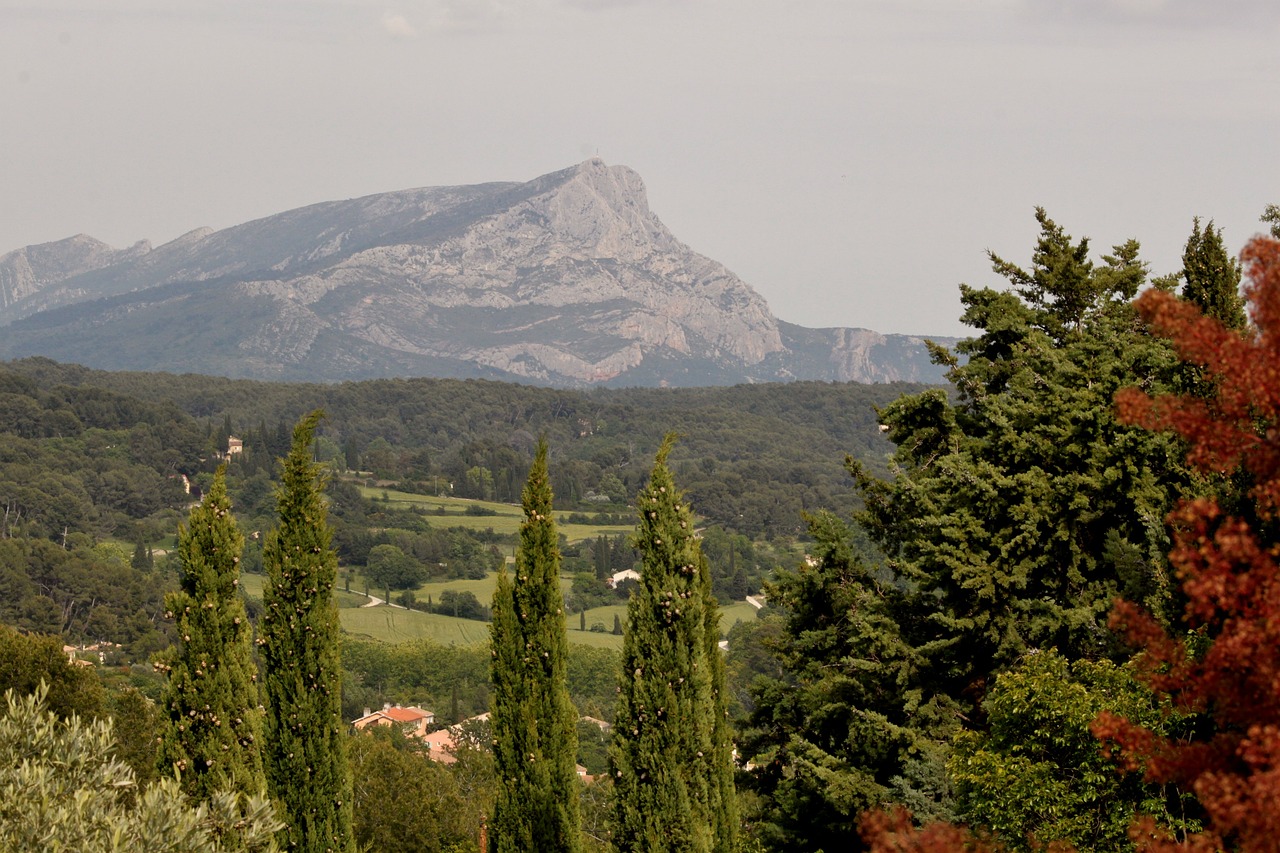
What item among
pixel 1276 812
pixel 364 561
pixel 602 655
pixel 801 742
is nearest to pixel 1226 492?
pixel 1276 812

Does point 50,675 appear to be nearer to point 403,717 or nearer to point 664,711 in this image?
point 664,711

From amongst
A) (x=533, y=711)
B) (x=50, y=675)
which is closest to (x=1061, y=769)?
(x=533, y=711)

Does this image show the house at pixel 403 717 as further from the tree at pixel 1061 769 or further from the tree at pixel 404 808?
the tree at pixel 1061 769

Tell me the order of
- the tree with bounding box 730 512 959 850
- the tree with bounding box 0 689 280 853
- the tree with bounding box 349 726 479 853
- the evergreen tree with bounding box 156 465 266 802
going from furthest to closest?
the tree with bounding box 349 726 479 853 < the tree with bounding box 730 512 959 850 < the evergreen tree with bounding box 156 465 266 802 < the tree with bounding box 0 689 280 853

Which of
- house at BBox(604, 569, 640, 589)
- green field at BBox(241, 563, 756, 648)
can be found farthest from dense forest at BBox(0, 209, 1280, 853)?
house at BBox(604, 569, 640, 589)

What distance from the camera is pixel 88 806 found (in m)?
11.3

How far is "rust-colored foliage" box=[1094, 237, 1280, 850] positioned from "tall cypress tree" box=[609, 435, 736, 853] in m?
7.72

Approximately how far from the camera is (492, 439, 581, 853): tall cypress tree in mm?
14766

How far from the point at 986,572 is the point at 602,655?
79.3m

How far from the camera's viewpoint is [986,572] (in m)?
21.2

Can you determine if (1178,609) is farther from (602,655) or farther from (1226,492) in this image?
(602,655)

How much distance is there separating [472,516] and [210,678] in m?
156

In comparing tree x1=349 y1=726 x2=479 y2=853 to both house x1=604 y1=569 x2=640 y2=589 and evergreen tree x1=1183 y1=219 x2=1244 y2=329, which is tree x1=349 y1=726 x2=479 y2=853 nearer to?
evergreen tree x1=1183 y1=219 x2=1244 y2=329

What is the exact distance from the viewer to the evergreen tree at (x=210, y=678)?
14195 millimetres
